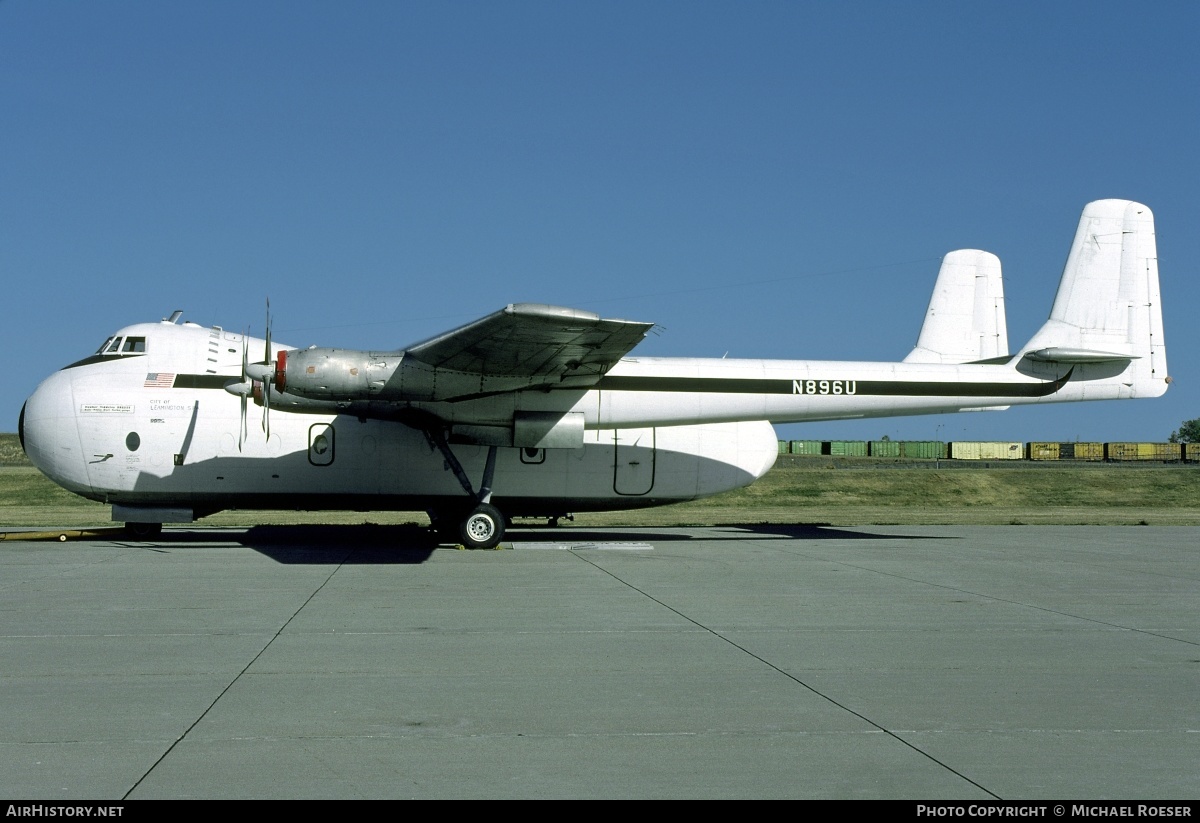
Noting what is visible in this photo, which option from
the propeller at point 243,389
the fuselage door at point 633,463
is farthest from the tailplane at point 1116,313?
the propeller at point 243,389

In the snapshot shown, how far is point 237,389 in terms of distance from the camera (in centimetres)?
1859

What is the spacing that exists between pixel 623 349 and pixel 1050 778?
41.1 ft

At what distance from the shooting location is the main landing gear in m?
19.0

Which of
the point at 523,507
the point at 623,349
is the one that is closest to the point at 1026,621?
the point at 623,349

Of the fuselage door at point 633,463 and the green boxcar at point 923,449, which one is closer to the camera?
the fuselage door at point 633,463

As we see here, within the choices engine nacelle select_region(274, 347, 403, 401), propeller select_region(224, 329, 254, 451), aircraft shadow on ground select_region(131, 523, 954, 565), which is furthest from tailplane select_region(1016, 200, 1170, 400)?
propeller select_region(224, 329, 254, 451)

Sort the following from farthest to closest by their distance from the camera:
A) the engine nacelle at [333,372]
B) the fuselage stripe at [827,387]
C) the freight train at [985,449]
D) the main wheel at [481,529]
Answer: the freight train at [985,449]
the fuselage stripe at [827,387]
the main wheel at [481,529]
the engine nacelle at [333,372]

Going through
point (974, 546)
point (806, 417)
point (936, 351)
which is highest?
point (936, 351)

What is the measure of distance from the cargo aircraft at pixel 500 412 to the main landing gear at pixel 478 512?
31 mm

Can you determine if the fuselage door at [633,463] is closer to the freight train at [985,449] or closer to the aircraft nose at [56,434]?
the aircraft nose at [56,434]

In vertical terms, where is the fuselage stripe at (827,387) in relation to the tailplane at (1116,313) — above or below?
below

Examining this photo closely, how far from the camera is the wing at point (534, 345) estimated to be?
1461 cm

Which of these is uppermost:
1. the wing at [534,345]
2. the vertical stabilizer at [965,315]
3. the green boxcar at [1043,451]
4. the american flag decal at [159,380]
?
the vertical stabilizer at [965,315]

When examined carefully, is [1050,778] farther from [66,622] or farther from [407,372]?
[407,372]
